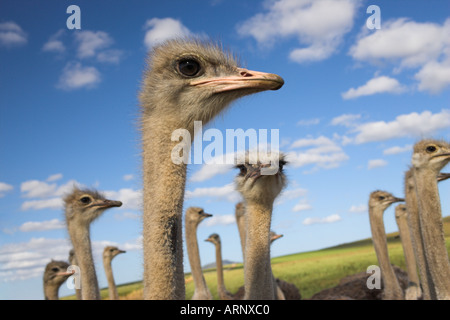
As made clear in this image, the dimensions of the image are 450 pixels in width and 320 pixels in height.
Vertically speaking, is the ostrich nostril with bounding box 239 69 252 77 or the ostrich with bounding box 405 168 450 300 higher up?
the ostrich nostril with bounding box 239 69 252 77

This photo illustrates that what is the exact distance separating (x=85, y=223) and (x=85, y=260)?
53 cm

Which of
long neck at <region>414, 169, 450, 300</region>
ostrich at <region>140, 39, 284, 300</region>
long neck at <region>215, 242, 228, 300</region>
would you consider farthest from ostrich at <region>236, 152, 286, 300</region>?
long neck at <region>215, 242, 228, 300</region>

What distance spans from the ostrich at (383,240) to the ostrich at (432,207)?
78.0 inches

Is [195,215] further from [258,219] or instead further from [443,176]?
[258,219]

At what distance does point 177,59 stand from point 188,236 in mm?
6821

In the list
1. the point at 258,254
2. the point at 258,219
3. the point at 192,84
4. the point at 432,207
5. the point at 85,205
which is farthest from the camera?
the point at 85,205

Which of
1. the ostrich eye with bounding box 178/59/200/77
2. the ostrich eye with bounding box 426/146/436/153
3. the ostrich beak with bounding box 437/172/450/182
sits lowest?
the ostrich beak with bounding box 437/172/450/182

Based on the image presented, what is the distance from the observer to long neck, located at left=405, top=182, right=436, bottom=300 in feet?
21.5

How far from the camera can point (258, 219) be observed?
16.8 ft

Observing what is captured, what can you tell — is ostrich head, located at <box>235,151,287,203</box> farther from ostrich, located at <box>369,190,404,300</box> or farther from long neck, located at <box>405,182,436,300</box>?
ostrich, located at <box>369,190,404,300</box>

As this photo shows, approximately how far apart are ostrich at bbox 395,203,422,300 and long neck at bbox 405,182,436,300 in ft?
4.28

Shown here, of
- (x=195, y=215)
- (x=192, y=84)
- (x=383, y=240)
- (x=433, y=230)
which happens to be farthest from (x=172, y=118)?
(x=195, y=215)

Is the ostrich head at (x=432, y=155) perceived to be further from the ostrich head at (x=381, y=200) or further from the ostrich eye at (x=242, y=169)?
the ostrich eye at (x=242, y=169)

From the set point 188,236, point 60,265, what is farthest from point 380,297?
point 60,265
